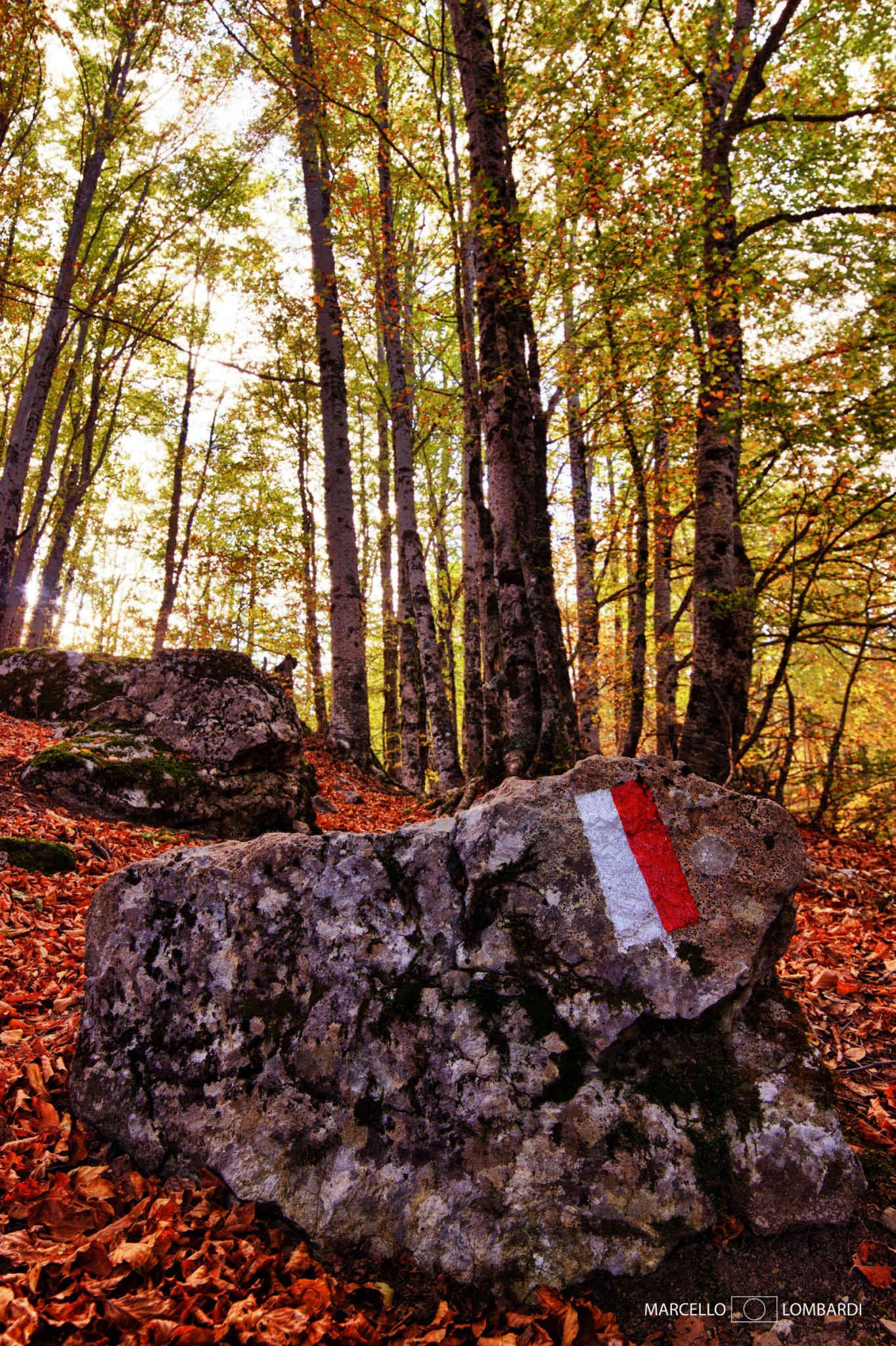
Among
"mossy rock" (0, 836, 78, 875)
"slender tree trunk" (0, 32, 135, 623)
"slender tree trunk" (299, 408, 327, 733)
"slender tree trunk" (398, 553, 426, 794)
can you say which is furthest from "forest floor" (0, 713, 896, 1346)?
"slender tree trunk" (299, 408, 327, 733)

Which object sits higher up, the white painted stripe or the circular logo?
the white painted stripe

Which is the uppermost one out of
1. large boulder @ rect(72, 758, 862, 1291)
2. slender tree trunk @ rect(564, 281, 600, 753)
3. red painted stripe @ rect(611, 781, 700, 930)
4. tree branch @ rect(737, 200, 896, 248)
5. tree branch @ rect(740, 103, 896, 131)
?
tree branch @ rect(740, 103, 896, 131)

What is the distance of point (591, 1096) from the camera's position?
263 centimetres

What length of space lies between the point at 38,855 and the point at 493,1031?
417 cm

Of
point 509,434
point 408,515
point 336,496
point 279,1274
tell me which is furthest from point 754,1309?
point 408,515

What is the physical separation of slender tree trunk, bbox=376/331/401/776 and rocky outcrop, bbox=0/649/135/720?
38.5 ft

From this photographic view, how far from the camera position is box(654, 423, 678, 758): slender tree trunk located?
10.2 m

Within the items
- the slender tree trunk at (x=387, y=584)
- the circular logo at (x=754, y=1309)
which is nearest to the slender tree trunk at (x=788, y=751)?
the circular logo at (x=754, y=1309)

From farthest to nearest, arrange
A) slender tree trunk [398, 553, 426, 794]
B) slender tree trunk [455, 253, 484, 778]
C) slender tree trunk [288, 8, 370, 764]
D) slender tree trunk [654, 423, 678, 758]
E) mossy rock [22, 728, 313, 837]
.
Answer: slender tree trunk [398, 553, 426, 794] < slender tree trunk [288, 8, 370, 764] < slender tree trunk [654, 423, 678, 758] < slender tree trunk [455, 253, 484, 778] < mossy rock [22, 728, 313, 837]

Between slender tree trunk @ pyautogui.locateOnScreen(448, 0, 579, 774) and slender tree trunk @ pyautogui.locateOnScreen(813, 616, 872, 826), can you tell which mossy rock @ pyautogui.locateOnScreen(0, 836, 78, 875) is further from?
slender tree trunk @ pyautogui.locateOnScreen(813, 616, 872, 826)

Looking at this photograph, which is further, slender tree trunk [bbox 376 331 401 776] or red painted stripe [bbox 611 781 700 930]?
slender tree trunk [bbox 376 331 401 776]

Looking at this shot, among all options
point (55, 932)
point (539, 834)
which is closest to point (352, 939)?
point (539, 834)

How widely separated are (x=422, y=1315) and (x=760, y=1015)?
5.82ft

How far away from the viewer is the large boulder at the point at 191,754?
649 centimetres
